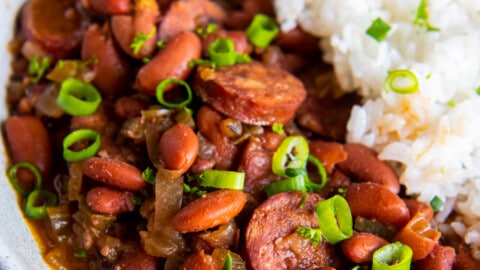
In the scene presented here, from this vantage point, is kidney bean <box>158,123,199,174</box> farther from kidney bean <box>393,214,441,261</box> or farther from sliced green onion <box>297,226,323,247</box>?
kidney bean <box>393,214,441,261</box>

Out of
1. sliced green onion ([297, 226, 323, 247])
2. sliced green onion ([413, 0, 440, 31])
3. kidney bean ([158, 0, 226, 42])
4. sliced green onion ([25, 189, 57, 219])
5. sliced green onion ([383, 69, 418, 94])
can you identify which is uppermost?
sliced green onion ([413, 0, 440, 31])

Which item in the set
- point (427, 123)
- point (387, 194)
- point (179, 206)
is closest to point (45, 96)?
point (179, 206)

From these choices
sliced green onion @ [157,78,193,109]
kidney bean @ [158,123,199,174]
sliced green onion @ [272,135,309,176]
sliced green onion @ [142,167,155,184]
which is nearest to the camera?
kidney bean @ [158,123,199,174]

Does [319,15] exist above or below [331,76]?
above

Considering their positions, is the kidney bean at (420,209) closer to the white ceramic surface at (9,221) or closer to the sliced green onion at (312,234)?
the sliced green onion at (312,234)

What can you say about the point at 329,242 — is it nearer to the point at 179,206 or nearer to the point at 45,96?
the point at 179,206

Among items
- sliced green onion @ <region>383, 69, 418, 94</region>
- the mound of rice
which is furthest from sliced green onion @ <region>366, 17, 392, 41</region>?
sliced green onion @ <region>383, 69, 418, 94</region>
